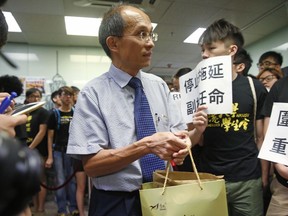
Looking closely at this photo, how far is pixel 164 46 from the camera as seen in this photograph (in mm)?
6402

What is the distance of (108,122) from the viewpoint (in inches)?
40.1

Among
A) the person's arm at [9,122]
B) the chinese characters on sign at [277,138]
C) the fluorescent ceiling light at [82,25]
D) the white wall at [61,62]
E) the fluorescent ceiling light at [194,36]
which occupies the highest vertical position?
the fluorescent ceiling light at [82,25]

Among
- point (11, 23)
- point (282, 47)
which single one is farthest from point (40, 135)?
point (282, 47)

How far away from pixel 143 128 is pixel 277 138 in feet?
2.18

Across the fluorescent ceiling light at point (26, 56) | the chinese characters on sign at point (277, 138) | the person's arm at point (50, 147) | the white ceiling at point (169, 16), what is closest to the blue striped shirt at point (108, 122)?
the chinese characters on sign at point (277, 138)

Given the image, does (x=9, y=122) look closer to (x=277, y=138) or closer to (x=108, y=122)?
(x=108, y=122)

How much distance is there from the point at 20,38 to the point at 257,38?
16.5 feet

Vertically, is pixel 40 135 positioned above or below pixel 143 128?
below

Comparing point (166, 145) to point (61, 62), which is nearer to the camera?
point (166, 145)

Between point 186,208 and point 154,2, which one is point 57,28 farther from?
point 186,208

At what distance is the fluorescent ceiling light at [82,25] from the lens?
4832 mm

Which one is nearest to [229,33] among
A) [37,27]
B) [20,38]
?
[37,27]

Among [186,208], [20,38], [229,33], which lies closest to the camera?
[186,208]

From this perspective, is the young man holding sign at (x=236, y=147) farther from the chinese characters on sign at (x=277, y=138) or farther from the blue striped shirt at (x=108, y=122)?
the blue striped shirt at (x=108, y=122)
